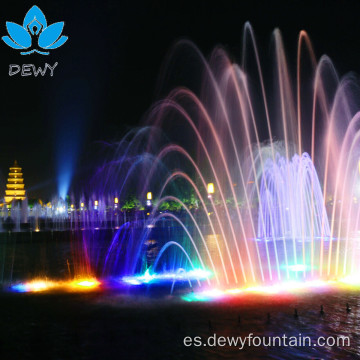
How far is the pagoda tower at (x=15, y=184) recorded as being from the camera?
3997 inches

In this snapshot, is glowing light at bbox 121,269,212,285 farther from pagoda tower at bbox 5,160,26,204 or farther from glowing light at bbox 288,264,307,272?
pagoda tower at bbox 5,160,26,204

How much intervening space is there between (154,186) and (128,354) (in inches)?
2549

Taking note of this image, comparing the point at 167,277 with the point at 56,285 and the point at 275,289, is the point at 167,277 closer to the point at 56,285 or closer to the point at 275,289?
the point at 56,285

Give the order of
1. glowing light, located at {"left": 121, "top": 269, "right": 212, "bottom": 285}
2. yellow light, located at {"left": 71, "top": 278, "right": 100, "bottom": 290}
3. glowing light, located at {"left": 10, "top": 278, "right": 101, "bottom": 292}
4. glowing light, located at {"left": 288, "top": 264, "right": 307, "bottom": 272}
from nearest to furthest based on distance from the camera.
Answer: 1. glowing light, located at {"left": 10, "top": 278, "right": 101, "bottom": 292}
2. yellow light, located at {"left": 71, "top": 278, "right": 100, "bottom": 290}
3. glowing light, located at {"left": 121, "top": 269, "right": 212, "bottom": 285}
4. glowing light, located at {"left": 288, "top": 264, "right": 307, "bottom": 272}

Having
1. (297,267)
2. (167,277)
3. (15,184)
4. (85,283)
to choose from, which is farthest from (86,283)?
(15,184)


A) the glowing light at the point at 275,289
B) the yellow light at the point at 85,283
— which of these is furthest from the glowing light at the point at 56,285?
the glowing light at the point at 275,289

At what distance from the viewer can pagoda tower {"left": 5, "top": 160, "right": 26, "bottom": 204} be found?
102 m

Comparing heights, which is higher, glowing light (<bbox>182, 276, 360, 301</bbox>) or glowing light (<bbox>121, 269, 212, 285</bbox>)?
glowing light (<bbox>121, 269, 212, 285</bbox>)

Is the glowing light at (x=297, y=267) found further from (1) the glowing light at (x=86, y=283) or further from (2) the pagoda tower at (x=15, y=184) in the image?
(2) the pagoda tower at (x=15, y=184)

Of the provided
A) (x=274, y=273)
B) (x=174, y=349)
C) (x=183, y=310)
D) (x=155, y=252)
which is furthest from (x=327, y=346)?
(x=155, y=252)

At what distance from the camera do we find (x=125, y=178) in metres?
72.2

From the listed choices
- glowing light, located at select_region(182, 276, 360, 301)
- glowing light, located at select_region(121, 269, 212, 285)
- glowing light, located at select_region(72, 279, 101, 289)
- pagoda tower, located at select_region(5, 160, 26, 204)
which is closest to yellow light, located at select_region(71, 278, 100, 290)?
glowing light, located at select_region(72, 279, 101, 289)

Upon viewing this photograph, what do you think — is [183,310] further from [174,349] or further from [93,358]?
[93,358]

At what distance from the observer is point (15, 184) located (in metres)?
103
